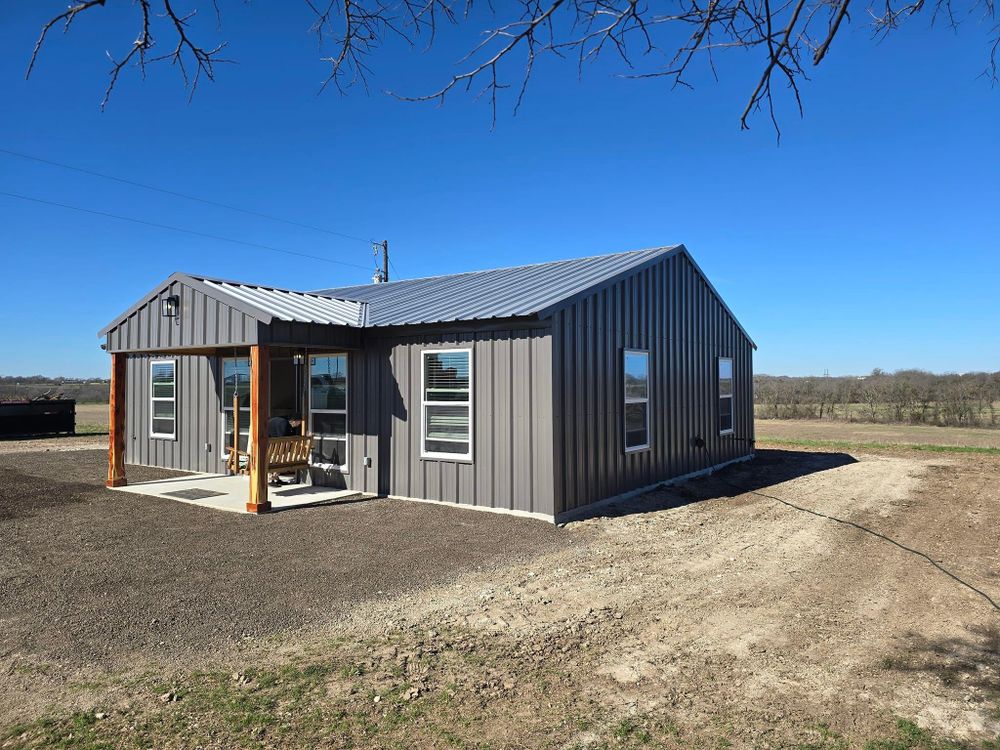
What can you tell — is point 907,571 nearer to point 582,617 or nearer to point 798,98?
point 582,617

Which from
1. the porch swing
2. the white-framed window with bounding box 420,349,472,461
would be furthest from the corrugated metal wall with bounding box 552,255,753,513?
the porch swing

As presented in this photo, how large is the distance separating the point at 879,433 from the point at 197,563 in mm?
25996

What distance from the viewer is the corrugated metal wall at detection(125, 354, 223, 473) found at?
42.2 feet

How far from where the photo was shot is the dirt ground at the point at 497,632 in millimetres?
3271

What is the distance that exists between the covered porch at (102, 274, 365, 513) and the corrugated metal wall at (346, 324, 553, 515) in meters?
0.53

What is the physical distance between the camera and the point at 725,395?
14523 millimetres

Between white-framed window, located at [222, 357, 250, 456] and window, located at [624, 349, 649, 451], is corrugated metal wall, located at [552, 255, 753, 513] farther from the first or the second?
white-framed window, located at [222, 357, 250, 456]

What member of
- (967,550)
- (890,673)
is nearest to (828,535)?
(967,550)

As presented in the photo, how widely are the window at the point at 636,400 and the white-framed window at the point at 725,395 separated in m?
A: 4.01

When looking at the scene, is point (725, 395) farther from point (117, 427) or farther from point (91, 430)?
point (91, 430)

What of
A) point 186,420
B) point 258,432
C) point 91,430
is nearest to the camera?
point 258,432

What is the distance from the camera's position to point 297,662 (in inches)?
158

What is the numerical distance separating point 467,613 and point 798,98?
4.06m

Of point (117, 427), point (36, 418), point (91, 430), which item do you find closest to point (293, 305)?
point (117, 427)
